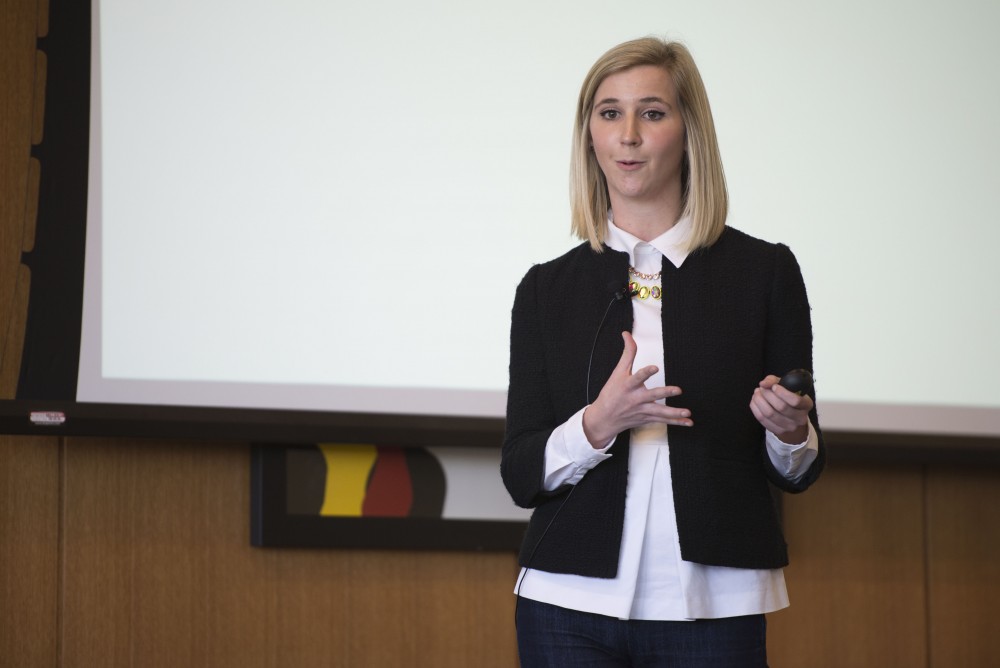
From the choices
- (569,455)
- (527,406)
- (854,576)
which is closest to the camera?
(569,455)

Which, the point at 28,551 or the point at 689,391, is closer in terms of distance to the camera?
the point at 689,391

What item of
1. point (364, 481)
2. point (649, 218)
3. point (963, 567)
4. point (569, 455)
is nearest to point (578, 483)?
point (569, 455)

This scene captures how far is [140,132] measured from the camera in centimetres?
277

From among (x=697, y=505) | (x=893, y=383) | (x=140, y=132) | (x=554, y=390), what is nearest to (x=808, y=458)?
(x=697, y=505)

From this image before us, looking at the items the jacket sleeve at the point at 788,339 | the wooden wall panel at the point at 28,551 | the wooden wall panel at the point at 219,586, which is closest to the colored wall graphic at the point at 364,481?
the wooden wall panel at the point at 219,586

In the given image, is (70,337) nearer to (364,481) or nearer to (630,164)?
(364,481)

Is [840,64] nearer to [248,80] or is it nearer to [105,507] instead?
[248,80]

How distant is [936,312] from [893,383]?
10.3 inches

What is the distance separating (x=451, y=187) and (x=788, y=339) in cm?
166

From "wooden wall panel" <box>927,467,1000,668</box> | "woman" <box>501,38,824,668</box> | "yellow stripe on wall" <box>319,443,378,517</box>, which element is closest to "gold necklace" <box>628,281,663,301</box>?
"woman" <box>501,38,824,668</box>

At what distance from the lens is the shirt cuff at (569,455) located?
1.34m

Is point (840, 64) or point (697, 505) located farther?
point (840, 64)

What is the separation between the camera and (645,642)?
130cm

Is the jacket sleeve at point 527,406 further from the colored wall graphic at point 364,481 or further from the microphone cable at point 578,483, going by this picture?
the colored wall graphic at point 364,481
